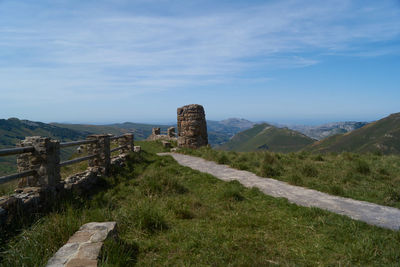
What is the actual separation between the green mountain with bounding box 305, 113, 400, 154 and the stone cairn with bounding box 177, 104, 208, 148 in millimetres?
72335

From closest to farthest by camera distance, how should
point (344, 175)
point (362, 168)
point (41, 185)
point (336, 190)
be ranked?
point (41, 185) → point (336, 190) → point (344, 175) → point (362, 168)

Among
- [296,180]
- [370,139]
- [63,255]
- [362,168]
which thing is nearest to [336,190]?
[296,180]

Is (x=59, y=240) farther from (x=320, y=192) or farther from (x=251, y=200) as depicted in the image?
(x=320, y=192)

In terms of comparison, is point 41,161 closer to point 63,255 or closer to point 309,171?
point 63,255

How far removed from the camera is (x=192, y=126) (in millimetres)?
18625

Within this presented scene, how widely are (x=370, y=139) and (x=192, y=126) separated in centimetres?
9957

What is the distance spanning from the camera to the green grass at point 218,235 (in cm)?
357

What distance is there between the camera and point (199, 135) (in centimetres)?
1894

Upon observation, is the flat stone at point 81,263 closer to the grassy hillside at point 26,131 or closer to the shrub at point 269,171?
the shrub at point 269,171

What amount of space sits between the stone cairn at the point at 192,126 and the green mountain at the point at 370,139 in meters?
72.3

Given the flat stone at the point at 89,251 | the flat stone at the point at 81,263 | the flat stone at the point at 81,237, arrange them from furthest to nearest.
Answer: the flat stone at the point at 81,237 → the flat stone at the point at 89,251 → the flat stone at the point at 81,263

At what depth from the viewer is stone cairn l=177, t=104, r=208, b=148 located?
61.1ft

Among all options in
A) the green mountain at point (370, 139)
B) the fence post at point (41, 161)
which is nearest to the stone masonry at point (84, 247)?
the fence post at point (41, 161)

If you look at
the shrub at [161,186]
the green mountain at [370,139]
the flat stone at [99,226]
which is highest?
the flat stone at [99,226]
